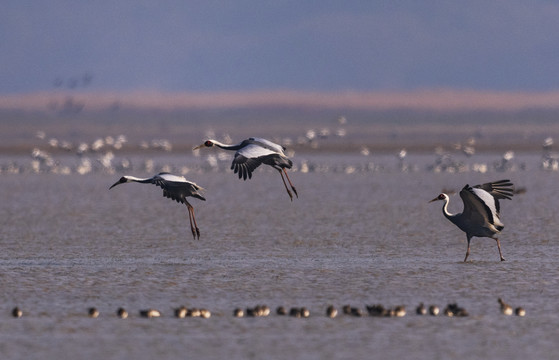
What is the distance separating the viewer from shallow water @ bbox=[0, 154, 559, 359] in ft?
55.4

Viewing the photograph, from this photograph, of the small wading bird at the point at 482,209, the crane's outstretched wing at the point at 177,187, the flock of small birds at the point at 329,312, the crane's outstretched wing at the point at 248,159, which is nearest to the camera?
the flock of small birds at the point at 329,312

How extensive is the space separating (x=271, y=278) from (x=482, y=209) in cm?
565

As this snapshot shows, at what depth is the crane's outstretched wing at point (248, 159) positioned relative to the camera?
78.8 ft

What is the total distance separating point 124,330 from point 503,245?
14.2m

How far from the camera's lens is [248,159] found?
24.5 metres

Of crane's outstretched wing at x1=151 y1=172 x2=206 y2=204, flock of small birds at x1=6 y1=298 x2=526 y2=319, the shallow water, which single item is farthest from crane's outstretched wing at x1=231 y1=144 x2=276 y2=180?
flock of small birds at x1=6 y1=298 x2=526 y2=319

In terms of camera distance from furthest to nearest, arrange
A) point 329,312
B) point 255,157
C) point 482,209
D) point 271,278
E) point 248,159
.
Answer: point 482,209
point 255,157
point 248,159
point 271,278
point 329,312

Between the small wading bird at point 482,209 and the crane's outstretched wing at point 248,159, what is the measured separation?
446 cm

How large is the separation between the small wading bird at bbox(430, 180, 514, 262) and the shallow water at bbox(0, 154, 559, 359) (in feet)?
2.46

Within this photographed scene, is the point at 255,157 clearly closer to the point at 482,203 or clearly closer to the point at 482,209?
the point at 482,203

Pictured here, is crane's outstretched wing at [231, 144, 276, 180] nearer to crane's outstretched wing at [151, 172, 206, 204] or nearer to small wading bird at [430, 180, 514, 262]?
crane's outstretched wing at [151, 172, 206, 204]

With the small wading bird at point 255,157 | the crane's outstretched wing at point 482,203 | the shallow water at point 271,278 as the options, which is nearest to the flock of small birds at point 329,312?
the shallow water at point 271,278

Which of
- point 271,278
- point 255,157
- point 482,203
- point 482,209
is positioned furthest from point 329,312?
point 482,209

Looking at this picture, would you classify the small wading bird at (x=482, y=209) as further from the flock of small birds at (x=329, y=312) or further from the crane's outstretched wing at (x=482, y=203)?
the flock of small birds at (x=329, y=312)
